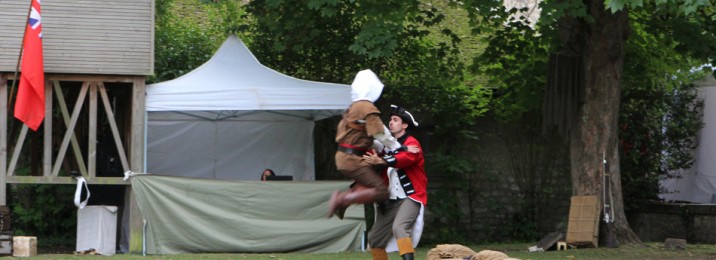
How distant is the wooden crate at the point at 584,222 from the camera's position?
643 inches

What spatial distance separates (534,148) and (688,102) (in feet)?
9.77

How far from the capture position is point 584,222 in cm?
1641

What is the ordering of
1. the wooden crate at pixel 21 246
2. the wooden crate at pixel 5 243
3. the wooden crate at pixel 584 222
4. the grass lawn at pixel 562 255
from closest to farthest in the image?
1. the wooden crate at pixel 5 243
2. the wooden crate at pixel 21 246
3. the grass lawn at pixel 562 255
4. the wooden crate at pixel 584 222

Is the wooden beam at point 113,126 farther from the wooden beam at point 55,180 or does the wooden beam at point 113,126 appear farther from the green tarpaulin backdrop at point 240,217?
the green tarpaulin backdrop at point 240,217

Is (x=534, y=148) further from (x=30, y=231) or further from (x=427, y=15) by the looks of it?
(x=30, y=231)

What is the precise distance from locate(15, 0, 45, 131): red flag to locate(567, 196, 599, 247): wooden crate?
301 inches

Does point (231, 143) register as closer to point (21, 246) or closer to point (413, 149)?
point (21, 246)

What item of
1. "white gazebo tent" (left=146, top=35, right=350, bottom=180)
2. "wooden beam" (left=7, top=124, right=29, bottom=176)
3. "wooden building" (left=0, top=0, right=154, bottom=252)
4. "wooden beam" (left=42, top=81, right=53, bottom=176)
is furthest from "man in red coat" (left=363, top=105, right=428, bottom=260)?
"white gazebo tent" (left=146, top=35, right=350, bottom=180)

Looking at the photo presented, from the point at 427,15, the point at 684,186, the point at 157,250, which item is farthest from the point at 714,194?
the point at 157,250

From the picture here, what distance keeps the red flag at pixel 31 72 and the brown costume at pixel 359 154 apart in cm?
614

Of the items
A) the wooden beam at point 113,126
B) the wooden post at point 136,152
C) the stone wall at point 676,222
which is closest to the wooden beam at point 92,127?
the wooden beam at point 113,126

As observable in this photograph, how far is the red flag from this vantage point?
14.6 m

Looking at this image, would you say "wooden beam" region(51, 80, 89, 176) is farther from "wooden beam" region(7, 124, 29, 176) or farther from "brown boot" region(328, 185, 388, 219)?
"brown boot" region(328, 185, 388, 219)

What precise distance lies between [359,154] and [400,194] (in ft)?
1.75
